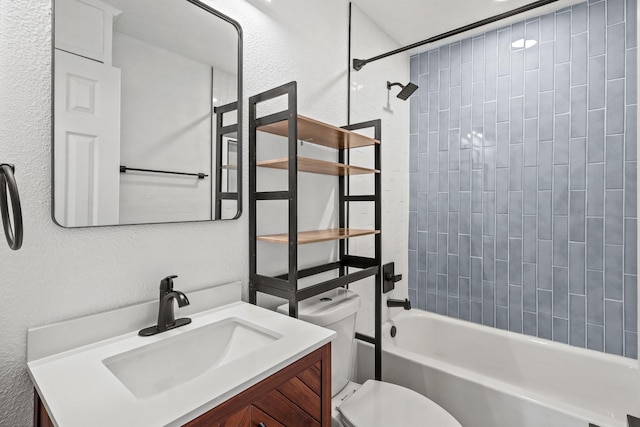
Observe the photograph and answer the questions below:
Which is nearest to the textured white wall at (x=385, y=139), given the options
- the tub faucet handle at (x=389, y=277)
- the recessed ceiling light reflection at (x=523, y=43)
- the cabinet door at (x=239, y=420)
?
the tub faucet handle at (x=389, y=277)

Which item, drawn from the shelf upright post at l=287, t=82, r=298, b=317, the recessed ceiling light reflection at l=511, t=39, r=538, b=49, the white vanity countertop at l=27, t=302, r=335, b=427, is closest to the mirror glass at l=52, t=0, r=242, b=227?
the shelf upright post at l=287, t=82, r=298, b=317

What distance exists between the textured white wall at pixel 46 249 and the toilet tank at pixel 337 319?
13.8 inches

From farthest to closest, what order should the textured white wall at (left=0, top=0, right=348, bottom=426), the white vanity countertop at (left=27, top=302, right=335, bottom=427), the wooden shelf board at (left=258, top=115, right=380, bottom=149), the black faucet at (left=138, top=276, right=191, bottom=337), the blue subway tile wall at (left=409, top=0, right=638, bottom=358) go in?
1. the blue subway tile wall at (left=409, top=0, right=638, bottom=358)
2. the wooden shelf board at (left=258, top=115, right=380, bottom=149)
3. the black faucet at (left=138, top=276, right=191, bottom=337)
4. the textured white wall at (left=0, top=0, right=348, bottom=426)
5. the white vanity countertop at (left=27, top=302, right=335, bottom=427)

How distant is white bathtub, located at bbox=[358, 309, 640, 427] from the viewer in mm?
1477

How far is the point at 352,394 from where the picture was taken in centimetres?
154

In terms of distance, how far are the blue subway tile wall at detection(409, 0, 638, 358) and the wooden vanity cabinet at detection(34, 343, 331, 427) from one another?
1822 mm

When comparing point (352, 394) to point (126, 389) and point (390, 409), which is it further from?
point (126, 389)

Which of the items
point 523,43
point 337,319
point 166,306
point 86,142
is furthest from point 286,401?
point 523,43

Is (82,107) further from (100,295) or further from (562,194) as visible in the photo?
(562,194)

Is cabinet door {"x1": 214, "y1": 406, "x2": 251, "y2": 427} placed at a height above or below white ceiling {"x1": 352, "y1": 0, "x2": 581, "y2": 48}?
below

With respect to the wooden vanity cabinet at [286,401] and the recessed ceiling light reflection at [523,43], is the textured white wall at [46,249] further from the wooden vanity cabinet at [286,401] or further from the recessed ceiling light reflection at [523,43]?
the recessed ceiling light reflection at [523,43]

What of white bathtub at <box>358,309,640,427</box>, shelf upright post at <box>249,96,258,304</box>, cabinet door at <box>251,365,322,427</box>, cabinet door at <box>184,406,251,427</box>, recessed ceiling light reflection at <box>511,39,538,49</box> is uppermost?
recessed ceiling light reflection at <box>511,39,538,49</box>

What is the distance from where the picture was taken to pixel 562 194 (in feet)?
6.82

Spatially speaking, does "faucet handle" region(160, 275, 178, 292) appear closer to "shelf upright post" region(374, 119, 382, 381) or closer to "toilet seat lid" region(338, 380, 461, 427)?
"toilet seat lid" region(338, 380, 461, 427)
